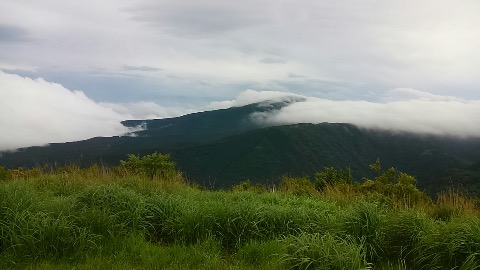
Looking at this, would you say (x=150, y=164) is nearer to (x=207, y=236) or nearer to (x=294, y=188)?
(x=294, y=188)

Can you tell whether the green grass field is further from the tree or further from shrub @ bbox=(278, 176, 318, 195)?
the tree

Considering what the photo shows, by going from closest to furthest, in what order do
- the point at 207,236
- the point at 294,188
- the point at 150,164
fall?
the point at 207,236 < the point at 294,188 < the point at 150,164

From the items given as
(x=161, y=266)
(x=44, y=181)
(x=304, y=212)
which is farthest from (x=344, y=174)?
(x=161, y=266)

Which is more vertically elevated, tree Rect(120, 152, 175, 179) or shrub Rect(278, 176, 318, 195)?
tree Rect(120, 152, 175, 179)

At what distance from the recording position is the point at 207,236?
838 cm

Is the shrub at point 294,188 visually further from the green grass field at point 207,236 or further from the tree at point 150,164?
the green grass field at point 207,236

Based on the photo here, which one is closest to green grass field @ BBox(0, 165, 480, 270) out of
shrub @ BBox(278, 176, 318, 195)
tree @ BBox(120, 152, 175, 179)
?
shrub @ BBox(278, 176, 318, 195)

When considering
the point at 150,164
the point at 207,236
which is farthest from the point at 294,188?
the point at 207,236

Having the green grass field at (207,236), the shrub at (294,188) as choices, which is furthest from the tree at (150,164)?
the green grass field at (207,236)

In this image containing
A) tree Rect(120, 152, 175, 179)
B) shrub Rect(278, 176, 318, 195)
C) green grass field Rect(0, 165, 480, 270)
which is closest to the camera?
green grass field Rect(0, 165, 480, 270)

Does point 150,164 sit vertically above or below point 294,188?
above

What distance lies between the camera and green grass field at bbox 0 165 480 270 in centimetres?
663

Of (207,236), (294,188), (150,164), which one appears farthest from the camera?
(150,164)

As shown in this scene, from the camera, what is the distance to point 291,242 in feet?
23.6
